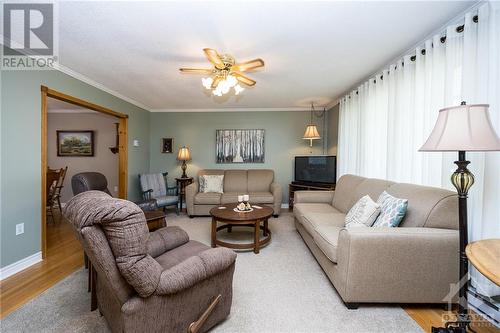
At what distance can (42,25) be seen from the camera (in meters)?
1.97

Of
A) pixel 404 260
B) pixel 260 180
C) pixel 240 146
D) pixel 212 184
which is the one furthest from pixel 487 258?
pixel 240 146

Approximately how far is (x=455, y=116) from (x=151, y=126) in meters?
5.52

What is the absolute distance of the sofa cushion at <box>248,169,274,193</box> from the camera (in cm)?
491

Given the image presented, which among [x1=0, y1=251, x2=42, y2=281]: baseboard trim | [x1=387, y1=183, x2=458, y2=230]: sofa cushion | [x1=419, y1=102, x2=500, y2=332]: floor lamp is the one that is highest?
[x1=419, y1=102, x2=500, y2=332]: floor lamp

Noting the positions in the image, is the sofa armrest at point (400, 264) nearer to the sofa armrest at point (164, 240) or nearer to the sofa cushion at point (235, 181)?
the sofa armrest at point (164, 240)

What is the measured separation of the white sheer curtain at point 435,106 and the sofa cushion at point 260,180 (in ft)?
6.27

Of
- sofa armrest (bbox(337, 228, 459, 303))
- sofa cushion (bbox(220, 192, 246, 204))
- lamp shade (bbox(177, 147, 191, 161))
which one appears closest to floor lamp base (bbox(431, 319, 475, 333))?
sofa armrest (bbox(337, 228, 459, 303))

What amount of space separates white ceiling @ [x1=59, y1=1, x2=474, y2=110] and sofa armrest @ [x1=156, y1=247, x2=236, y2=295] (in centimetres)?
184

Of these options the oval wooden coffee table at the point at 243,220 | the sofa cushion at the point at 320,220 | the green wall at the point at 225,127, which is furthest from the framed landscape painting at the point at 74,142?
the sofa cushion at the point at 320,220

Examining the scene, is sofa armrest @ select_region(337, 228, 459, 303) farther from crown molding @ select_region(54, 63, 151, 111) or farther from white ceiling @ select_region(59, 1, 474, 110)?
crown molding @ select_region(54, 63, 151, 111)

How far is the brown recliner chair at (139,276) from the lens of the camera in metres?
1.05

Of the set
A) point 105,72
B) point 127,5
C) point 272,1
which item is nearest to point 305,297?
point 272,1

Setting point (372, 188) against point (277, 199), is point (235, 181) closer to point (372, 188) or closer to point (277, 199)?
point (277, 199)

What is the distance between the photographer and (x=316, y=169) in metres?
4.72
